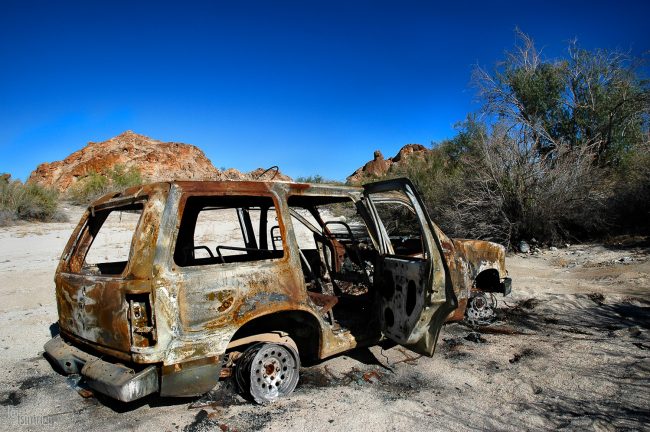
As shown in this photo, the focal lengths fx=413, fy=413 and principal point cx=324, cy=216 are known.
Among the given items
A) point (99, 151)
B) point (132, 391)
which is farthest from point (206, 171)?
point (132, 391)

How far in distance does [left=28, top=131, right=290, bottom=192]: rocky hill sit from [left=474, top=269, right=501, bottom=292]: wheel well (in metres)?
30.0

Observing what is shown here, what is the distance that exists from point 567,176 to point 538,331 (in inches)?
298

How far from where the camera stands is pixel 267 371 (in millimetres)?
3520

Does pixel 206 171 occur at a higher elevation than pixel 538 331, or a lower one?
higher

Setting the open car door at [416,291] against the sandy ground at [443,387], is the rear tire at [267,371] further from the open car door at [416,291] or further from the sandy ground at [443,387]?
the open car door at [416,291]

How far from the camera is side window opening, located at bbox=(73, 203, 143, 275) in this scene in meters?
3.91

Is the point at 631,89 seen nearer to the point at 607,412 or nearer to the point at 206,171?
the point at 607,412

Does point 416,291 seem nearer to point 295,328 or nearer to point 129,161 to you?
point 295,328

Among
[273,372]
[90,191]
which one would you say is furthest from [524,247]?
[90,191]

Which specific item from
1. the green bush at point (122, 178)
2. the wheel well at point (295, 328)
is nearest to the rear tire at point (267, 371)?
the wheel well at point (295, 328)

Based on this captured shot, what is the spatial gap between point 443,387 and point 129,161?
3652cm

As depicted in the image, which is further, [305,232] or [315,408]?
[305,232]

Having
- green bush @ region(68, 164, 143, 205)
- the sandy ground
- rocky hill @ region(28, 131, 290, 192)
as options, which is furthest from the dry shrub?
rocky hill @ region(28, 131, 290, 192)

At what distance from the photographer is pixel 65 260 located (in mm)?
3836
